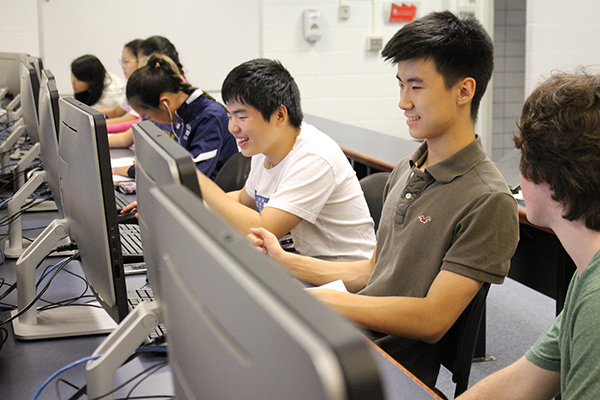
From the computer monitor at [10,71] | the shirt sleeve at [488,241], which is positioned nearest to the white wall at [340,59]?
the computer monitor at [10,71]

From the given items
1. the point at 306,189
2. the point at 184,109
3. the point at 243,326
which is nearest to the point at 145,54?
the point at 184,109

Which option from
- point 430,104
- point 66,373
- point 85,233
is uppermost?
point 430,104

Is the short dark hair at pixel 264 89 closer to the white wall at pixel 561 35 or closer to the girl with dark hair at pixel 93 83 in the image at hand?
the white wall at pixel 561 35

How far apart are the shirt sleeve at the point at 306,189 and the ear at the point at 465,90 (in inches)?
19.8

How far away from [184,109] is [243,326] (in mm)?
2381

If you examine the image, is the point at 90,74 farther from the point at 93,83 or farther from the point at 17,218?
the point at 17,218

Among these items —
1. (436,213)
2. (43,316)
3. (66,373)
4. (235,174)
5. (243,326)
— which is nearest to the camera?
(243,326)

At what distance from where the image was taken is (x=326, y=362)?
0.28 m

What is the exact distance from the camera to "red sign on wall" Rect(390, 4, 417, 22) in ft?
17.9

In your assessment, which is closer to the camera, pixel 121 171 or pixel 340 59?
pixel 121 171

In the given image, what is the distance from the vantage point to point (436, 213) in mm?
1216

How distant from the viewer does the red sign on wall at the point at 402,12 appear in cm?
546

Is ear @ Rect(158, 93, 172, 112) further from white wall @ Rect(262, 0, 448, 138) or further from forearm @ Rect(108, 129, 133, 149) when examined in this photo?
white wall @ Rect(262, 0, 448, 138)

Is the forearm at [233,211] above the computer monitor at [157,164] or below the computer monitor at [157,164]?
below
